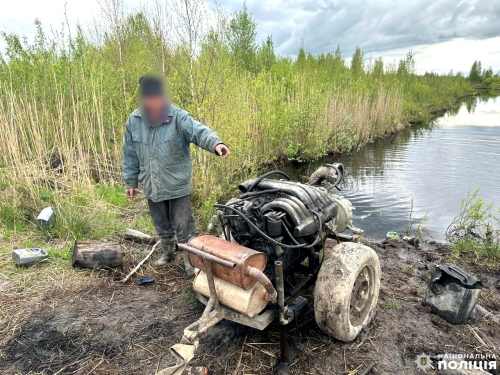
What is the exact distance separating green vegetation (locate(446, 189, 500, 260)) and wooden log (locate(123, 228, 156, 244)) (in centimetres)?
375

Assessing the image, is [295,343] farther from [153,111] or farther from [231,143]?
[231,143]

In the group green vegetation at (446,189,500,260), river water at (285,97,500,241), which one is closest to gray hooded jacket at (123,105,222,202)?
river water at (285,97,500,241)

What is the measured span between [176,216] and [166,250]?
1.74 feet

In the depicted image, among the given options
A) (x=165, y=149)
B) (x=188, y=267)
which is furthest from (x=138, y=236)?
(x=165, y=149)

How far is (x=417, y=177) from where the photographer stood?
8.20 metres

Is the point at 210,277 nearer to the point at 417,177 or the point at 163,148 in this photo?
the point at 163,148

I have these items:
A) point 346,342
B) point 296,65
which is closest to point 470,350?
point 346,342

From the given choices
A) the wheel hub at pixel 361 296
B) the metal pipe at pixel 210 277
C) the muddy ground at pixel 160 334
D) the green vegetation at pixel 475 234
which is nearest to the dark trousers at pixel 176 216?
the muddy ground at pixel 160 334

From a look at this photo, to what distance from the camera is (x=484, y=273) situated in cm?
387

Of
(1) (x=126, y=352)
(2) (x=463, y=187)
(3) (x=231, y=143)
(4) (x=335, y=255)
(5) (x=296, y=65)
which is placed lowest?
(2) (x=463, y=187)

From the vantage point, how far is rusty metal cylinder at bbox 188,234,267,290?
1.96 meters

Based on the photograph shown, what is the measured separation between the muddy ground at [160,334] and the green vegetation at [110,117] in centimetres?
91

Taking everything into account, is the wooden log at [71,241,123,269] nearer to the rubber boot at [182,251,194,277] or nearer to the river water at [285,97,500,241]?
the rubber boot at [182,251,194,277]

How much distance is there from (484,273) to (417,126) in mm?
14659
